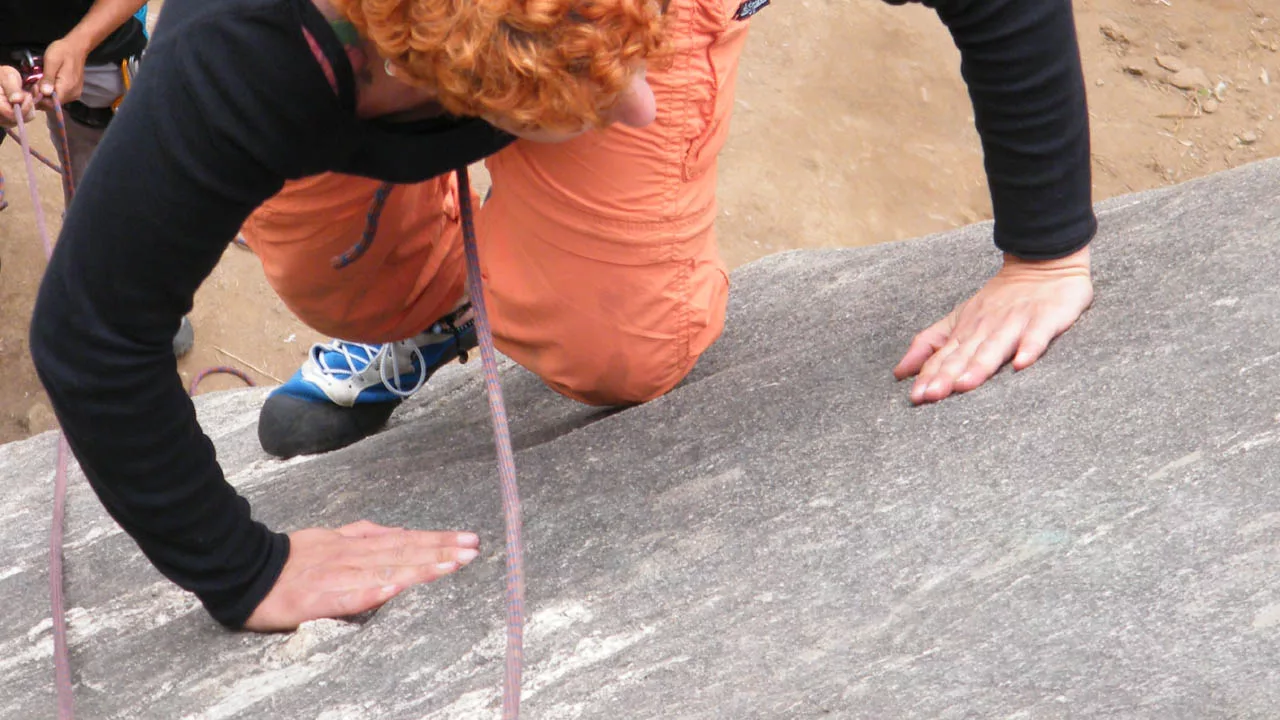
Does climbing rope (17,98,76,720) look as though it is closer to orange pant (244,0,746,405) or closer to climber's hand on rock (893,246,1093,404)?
orange pant (244,0,746,405)

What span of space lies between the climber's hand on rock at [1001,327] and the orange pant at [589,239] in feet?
1.23

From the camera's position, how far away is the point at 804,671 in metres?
1.22

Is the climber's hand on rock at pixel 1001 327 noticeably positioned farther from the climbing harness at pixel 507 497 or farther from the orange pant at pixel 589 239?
the climbing harness at pixel 507 497

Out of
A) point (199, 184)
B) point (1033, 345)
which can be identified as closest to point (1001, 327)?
point (1033, 345)

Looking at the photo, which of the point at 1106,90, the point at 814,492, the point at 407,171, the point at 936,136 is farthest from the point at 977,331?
the point at 1106,90

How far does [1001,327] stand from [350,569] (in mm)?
965

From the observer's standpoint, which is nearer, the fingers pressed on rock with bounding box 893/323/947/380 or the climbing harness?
Answer: the climbing harness

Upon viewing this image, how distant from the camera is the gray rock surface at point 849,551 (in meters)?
1.18

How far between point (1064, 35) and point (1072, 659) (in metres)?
0.83

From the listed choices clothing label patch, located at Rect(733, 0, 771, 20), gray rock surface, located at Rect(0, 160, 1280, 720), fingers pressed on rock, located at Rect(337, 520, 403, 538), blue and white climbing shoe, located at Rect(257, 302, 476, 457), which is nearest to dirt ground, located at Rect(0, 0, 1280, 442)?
blue and white climbing shoe, located at Rect(257, 302, 476, 457)

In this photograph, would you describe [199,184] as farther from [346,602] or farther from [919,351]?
[919,351]

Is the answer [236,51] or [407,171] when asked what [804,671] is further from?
[236,51]

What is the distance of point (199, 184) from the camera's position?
115cm

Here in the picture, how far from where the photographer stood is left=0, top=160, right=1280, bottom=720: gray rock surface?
118 cm
